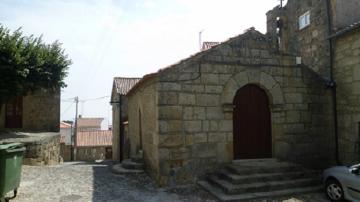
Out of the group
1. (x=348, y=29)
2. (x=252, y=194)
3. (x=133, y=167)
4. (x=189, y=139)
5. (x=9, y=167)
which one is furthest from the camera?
(x=133, y=167)

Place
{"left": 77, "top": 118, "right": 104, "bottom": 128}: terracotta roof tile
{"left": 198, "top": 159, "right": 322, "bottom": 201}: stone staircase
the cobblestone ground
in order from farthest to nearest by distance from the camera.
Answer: {"left": 77, "top": 118, "right": 104, "bottom": 128}: terracotta roof tile → {"left": 198, "top": 159, "right": 322, "bottom": 201}: stone staircase → the cobblestone ground

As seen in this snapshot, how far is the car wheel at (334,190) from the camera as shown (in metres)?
7.22

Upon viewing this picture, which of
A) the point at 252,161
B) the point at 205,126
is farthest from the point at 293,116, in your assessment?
the point at 205,126

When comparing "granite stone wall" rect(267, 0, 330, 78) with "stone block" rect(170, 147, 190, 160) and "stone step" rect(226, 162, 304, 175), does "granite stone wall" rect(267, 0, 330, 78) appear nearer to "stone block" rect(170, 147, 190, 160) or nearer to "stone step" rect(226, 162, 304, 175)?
"stone step" rect(226, 162, 304, 175)

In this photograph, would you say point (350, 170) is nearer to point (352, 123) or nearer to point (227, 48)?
point (352, 123)

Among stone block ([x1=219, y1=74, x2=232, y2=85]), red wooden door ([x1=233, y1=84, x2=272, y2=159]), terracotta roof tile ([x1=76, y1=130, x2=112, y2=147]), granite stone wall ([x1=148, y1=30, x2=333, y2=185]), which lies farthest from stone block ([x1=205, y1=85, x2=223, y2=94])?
terracotta roof tile ([x1=76, y1=130, x2=112, y2=147])

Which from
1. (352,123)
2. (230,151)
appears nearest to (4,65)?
(230,151)

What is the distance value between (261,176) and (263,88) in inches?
107

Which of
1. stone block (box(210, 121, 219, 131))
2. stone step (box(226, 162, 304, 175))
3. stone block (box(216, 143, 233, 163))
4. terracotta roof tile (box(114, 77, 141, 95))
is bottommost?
stone step (box(226, 162, 304, 175))

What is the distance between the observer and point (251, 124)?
955 cm

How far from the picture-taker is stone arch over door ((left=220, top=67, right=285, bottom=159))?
910cm

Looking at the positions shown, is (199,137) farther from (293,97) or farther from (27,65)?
(27,65)

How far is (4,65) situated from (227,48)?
8554mm

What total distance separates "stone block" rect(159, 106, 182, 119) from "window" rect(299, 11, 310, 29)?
6607mm
